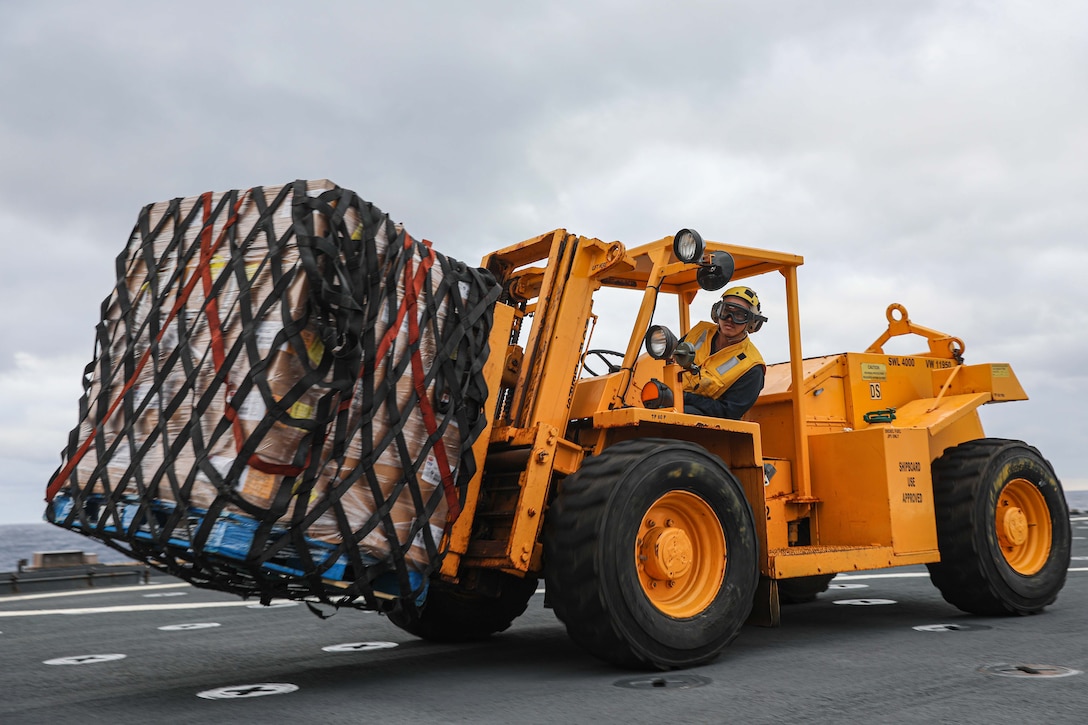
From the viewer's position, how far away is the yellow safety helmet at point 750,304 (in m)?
7.00

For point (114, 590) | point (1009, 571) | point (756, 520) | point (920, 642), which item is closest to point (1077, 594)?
point (1009, 571)

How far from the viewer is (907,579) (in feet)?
35.9

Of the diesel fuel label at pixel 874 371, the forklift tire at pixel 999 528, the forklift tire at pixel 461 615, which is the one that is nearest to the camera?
the forklift tire at pixel 461 615

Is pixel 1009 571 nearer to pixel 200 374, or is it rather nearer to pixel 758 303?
pixel 758 303

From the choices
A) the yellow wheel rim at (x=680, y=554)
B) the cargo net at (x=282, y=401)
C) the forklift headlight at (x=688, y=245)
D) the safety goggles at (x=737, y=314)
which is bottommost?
the yellow wheel rim at (x=680, y=554)

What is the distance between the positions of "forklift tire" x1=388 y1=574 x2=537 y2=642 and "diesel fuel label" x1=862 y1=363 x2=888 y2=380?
3.25 m

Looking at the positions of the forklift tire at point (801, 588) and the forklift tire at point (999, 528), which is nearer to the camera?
the forklift tire at point (999, 528)

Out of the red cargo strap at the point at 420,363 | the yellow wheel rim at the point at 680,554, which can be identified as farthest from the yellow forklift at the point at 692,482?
the red cargo strap at the point at 420,363

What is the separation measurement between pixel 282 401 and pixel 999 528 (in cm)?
592

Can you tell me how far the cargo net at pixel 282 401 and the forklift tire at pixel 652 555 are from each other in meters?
0.69

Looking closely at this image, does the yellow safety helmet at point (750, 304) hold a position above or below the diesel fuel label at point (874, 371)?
above

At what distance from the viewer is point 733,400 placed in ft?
21.9

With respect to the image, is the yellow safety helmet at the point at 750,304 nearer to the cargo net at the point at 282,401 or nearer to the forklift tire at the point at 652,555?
the forklift tire at the point at 652,555

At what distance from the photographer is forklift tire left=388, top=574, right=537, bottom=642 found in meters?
6.82
